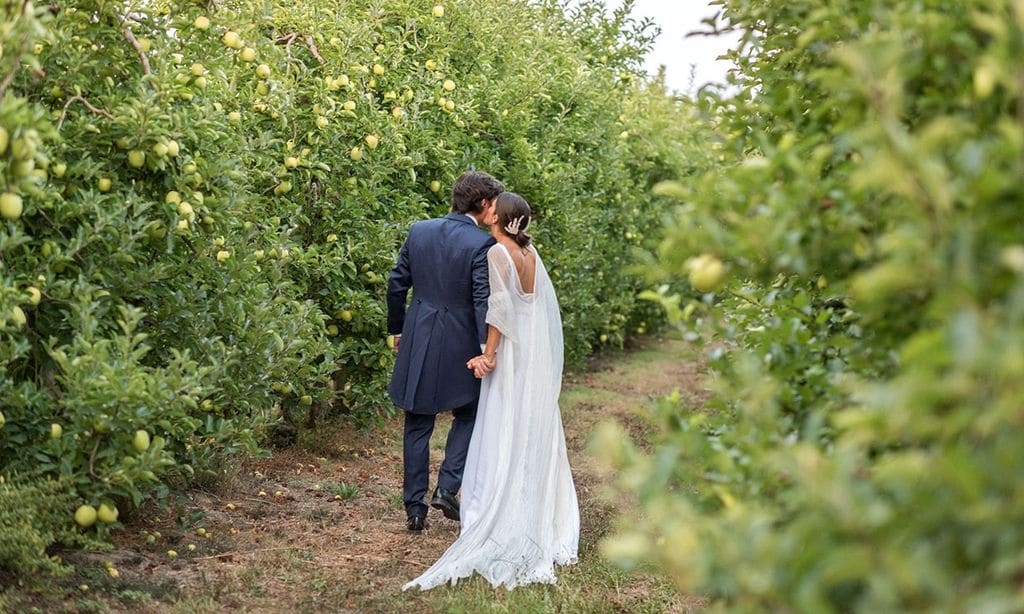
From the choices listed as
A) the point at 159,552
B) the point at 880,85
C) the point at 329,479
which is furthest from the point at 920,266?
the point at 329,479

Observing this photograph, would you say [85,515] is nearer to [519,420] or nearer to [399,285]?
[519,420]

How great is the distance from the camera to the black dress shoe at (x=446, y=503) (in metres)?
5.79

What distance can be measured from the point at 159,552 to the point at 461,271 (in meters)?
1.97

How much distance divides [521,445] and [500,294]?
75cm

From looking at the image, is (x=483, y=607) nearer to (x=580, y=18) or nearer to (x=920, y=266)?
(x=920, y=266)

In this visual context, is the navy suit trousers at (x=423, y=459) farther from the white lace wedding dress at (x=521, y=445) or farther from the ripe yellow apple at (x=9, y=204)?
the ripe yellow apple at (x=9, y=204)

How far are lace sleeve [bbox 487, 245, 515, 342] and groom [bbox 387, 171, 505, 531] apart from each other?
0.11m

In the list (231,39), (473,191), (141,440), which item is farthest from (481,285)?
(141,440)

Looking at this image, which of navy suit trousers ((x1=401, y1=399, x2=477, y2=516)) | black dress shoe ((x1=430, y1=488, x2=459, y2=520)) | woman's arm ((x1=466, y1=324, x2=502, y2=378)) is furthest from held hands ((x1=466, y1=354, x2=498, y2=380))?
black dress shoe ((x1=430, y1=488, x2=459, y2=520))

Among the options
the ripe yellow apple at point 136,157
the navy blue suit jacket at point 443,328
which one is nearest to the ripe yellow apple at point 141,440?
the ripe yellow apple at point 136,157

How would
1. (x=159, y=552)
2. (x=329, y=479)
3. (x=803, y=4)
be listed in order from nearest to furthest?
(x=803, y=4)
(x=159, y=552)
(x=329, y=479)

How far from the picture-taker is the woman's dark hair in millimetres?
5496

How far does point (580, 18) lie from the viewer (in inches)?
440

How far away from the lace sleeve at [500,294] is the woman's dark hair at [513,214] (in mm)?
139
